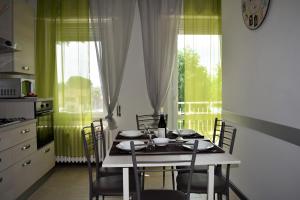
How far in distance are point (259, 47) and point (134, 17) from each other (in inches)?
83.4

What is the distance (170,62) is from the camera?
159 inches

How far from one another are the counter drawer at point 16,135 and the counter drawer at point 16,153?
0.05 meters

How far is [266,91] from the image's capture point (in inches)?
95.7

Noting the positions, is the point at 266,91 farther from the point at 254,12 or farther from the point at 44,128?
the point at 44,128

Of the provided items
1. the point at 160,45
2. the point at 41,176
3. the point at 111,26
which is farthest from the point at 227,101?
the point at 41,176

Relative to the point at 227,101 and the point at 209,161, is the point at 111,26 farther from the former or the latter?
the point at 209,161

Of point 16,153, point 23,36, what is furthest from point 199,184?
point 23,36

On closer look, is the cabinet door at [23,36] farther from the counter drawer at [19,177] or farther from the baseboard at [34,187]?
the baseboard at [34,187]

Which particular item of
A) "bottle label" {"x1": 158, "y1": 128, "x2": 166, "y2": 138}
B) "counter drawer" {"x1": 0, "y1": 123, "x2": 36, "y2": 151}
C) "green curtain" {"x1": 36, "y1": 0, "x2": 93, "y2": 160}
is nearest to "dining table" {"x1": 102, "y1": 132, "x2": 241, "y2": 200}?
"bottle label" {"x1": 158, "y1": 128, "x2": 166, "y2": 138}

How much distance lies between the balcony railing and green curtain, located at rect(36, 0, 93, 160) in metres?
1.47

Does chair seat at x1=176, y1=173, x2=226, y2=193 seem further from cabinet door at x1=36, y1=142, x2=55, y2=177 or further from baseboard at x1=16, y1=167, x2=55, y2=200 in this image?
cabinet door at x1=36, y1=142, x2=55, y2=177

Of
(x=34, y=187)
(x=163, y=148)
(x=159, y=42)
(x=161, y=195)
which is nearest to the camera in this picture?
(x=161, y=195)

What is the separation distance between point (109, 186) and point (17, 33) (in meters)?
2.17

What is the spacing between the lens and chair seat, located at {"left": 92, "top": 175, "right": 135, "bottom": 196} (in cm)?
212
